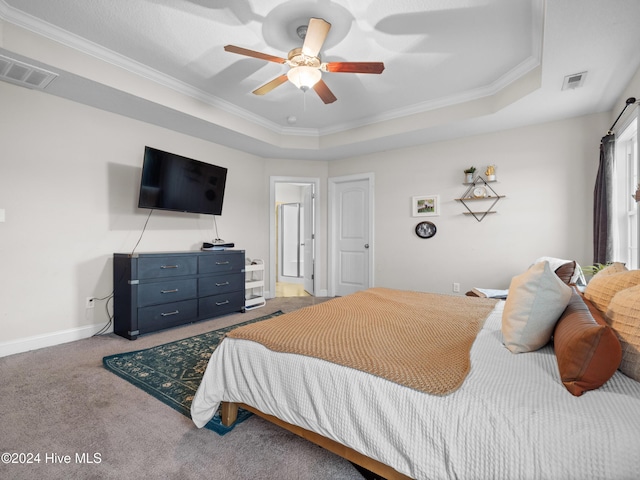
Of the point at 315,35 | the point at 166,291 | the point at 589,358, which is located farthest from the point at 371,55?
the point at 166,291

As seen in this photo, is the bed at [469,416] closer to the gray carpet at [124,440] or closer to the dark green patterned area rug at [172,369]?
the gray carpet at [124,440]

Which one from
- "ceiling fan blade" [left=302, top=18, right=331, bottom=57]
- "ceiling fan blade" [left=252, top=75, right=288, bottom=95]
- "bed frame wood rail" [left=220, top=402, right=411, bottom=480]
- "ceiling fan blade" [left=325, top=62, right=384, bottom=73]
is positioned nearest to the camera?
"bed frame wood rail" [left=220, top=402, right=411, bottom=480]

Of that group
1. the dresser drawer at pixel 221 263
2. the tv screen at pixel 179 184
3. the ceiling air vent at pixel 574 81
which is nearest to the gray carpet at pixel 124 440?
the dresser drawer at pixel 221 263

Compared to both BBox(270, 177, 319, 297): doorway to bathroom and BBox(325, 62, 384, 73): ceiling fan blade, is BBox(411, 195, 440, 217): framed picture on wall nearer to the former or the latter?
BBox(325, 62, 384, 73): ceiling fan blade

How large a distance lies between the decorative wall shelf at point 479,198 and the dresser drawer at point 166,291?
359cm

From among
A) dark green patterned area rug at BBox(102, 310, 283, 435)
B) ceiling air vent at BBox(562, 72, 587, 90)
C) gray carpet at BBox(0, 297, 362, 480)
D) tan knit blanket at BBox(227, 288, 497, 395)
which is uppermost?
ceiling air vent at BBox(562, 72, 587, 90)

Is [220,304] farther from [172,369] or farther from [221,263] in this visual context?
[172,369]

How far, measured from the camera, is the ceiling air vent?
8.59 ft

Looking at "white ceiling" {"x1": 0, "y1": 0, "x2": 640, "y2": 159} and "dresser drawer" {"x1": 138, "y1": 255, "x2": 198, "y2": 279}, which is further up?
"white ceiling" {"x1": 0, "y1": 0, "x2": 640, "y2": 159}

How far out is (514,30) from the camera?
8.12ft

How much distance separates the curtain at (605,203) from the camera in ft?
9.77

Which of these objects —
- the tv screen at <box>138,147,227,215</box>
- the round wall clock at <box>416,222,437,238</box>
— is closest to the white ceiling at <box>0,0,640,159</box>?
the tv screen at <box>138,147,227,215</box>

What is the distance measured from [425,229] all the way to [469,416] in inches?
149

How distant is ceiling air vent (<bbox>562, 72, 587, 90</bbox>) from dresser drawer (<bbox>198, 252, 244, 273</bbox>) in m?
3.84
